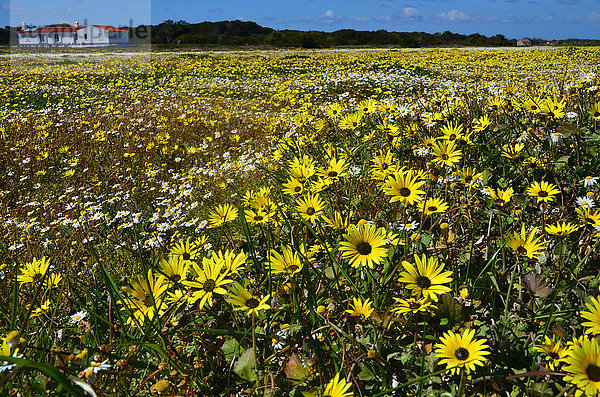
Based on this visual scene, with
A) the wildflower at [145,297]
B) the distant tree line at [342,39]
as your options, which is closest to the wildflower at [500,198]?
the wildflower at [145,297]

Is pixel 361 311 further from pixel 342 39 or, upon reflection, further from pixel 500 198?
pixel 342 39

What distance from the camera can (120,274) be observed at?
2852mm

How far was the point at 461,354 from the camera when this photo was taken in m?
1.19

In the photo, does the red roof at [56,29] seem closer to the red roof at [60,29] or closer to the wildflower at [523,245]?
the red roof at [60,29]

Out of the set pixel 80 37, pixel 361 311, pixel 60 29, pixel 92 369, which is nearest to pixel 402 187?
pixel 361 311

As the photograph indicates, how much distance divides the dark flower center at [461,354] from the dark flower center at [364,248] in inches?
18.4

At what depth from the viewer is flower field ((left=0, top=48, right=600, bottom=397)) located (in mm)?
1364

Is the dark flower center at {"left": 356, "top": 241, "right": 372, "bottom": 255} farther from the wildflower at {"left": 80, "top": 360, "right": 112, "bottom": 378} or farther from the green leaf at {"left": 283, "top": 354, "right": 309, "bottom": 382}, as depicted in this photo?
the wildflower at {"left": 80, "top": 360, "right": 112, "bottom": 378}

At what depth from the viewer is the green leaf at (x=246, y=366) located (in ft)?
4.60

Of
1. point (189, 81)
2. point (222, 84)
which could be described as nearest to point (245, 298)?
point (222, 84)

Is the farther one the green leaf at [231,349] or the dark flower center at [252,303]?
the green leaf at [231,349]

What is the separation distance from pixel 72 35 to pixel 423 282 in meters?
101

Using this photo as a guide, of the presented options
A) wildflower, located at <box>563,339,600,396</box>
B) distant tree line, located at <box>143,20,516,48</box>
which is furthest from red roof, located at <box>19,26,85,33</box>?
wildflower, located at <box>563,339,600,396</box>

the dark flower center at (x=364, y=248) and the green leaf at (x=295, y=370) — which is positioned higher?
the dark flower center at (x=364, y=248)
